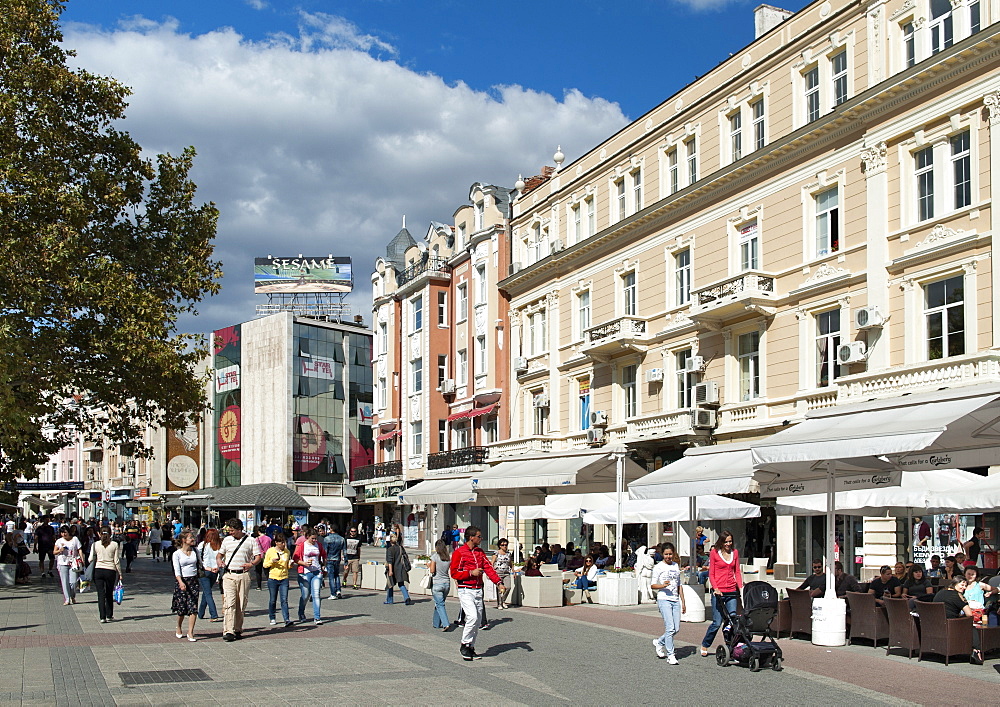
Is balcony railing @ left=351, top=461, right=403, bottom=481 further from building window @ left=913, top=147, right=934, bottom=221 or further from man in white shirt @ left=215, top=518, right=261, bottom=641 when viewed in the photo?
man in white shirt @ left=215, top=518, right=261, bottom=641

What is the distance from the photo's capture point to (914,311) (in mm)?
24172

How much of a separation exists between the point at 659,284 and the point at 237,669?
77.8ft

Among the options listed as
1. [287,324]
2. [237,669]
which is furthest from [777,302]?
[287,324]

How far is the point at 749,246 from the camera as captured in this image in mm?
30312

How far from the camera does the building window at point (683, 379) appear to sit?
32.5 meters

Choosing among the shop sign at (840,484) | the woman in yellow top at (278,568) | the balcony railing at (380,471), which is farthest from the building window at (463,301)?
the woman in yellow top at (278,568)

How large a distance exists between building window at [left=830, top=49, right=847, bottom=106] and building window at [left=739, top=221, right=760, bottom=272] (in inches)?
168

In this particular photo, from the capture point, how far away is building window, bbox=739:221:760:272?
2989cm

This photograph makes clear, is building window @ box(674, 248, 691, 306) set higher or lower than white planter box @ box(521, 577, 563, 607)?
higher

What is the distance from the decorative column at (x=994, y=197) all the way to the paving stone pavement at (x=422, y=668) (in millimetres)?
9309

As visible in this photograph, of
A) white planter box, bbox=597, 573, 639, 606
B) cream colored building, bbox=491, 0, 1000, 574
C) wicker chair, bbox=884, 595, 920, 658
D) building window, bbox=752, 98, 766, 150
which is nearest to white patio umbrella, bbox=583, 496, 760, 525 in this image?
white planter box, bbox=597, 573, 639, 606

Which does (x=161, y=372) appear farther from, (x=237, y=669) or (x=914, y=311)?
(x=914, y=311)

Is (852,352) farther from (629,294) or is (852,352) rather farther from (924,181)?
(629,294)

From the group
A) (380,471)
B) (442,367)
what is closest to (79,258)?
(442,367)
